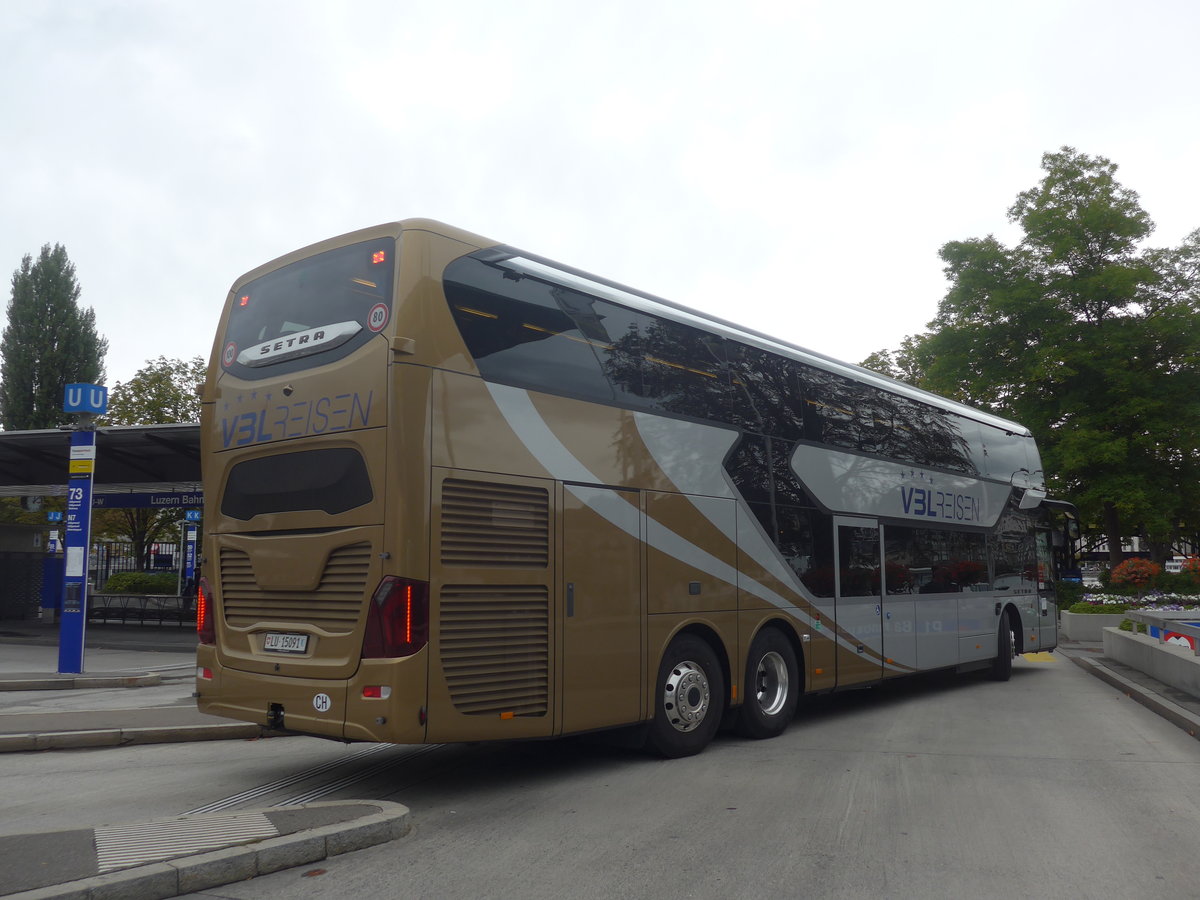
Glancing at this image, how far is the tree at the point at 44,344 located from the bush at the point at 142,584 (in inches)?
735

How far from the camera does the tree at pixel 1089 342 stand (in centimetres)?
3123

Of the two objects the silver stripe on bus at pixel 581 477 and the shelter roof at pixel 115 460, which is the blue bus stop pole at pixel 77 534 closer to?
the shelter roof at pixel 115 460

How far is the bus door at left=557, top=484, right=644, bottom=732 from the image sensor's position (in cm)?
770

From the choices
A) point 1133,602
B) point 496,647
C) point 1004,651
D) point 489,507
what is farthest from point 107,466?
point 1133,602

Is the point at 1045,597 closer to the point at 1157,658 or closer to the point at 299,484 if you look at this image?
the point at 1157,658

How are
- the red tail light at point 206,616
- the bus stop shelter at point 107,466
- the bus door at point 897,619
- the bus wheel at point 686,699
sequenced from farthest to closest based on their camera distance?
the bus stop shelter at point 107,466
the bus door at point 897,619
the bus wheel at point 686,699
the red tail light at point 206,616

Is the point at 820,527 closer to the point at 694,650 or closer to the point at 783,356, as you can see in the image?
the point at 783,356

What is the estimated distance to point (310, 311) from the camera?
Answer: 25.0 ft

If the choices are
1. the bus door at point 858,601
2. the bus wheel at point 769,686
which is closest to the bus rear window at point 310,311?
the bus wheel at point 769,686

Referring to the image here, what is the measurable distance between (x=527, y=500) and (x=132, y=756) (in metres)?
4.72

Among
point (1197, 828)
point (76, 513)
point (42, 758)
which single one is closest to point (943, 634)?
point (1197, 828)

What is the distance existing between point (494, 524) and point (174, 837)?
2848 mm

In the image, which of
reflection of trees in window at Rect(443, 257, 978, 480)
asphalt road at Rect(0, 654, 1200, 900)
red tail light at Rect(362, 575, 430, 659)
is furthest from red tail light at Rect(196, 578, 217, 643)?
reflection of trees in window at Rect(443, 257, 978, 480)

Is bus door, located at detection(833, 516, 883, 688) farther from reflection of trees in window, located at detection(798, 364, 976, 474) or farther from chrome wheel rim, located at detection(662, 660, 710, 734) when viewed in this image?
chrome wheel rim, located at detection(662, 660, 710, 734)
